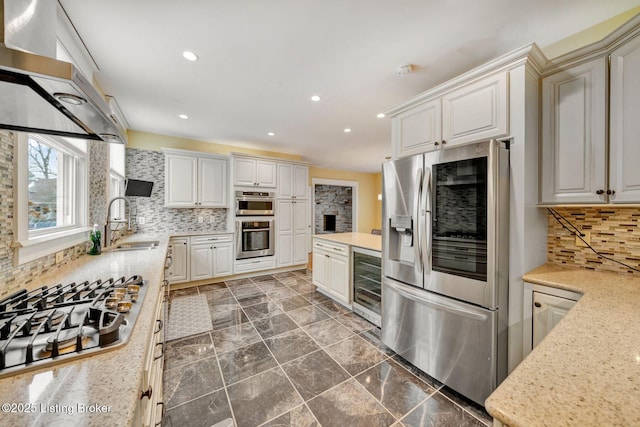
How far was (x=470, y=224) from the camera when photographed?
1584mm

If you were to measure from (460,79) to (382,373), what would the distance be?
7.57 ft

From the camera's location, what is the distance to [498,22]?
1.57m

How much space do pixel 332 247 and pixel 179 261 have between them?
2.50 meters

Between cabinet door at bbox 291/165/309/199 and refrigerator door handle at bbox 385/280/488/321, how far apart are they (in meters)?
3.12

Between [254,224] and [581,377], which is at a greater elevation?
[254,224]

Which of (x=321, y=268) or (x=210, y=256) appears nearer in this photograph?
(x=321, y=268)

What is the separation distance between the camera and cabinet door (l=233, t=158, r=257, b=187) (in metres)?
4.24

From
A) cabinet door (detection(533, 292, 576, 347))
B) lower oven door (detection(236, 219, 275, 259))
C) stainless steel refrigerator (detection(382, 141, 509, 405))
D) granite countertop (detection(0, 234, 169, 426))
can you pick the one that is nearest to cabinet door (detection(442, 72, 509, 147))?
stainless steel refrigerator (detection(382, 141, 509, 405))

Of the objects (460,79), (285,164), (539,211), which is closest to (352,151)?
(285,164)

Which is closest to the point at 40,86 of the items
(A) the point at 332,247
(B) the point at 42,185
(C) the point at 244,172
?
(B) the point at 42,185

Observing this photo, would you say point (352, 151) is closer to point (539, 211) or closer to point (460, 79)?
point (460, 79)

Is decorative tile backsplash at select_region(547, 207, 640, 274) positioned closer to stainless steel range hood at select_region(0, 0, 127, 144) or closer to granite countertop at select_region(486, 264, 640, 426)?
granite countertop at select_region(486, 264, 640, 426)

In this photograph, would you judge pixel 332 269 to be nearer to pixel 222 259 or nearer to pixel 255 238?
pixel 255 238

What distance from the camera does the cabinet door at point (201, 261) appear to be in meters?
3.88
